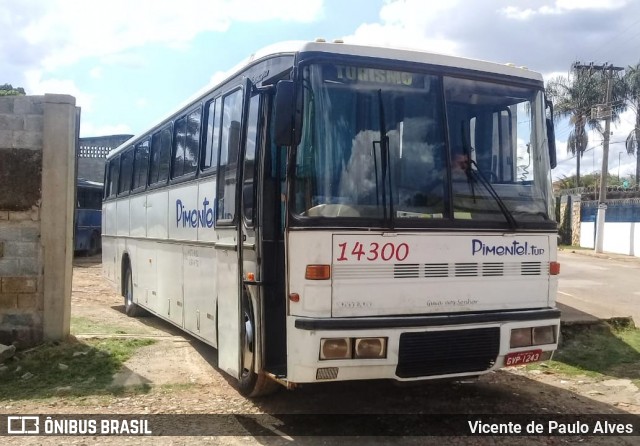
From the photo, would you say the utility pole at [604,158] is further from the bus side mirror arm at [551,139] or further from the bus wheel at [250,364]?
the bus wheel at [250,364]

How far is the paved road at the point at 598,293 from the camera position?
9844 mm

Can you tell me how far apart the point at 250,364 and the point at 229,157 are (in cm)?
199

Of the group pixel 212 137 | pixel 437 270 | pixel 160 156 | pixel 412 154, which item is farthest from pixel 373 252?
pixel 160 156

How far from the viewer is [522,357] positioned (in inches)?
215

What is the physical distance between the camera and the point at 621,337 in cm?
881

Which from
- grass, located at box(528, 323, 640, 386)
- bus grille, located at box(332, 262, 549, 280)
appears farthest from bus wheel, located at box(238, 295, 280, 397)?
grass, located at box(528, 323, 640, 386)

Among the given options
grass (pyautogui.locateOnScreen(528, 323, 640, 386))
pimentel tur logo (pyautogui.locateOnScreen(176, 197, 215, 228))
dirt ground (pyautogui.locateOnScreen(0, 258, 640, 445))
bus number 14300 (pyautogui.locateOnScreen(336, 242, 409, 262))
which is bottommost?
dirt ground (pyautogui.locateOnScreen(0, 258, 640, 445))

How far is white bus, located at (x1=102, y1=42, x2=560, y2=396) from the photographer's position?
487cm

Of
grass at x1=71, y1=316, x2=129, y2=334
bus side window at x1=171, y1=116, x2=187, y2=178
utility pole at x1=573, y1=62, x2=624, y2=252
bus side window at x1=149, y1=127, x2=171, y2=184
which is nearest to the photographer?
bus side window at x1=171, y1=116, x2=187, y2=178

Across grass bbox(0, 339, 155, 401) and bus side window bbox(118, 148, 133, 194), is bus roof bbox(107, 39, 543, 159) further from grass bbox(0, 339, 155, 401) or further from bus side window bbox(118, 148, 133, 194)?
bus side window bbox(118, 148, 133, 194)

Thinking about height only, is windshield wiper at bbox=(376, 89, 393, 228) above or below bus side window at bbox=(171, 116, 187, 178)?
below

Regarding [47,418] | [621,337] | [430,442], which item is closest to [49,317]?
[47,418]

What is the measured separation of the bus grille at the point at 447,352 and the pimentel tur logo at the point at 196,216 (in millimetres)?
2695

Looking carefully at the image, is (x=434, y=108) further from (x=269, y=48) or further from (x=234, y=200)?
(x=234, y=200)
